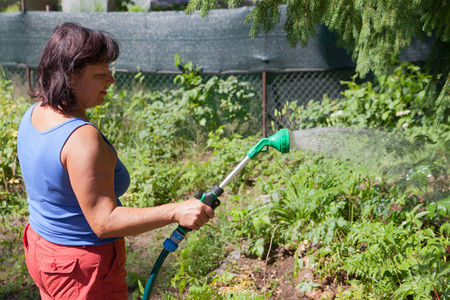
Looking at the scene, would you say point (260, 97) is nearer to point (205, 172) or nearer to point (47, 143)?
point (205, 172)

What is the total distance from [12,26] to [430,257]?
7.08 metres

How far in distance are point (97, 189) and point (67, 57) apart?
1.72 ft

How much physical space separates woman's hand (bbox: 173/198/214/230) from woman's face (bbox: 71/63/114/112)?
1.87 ft

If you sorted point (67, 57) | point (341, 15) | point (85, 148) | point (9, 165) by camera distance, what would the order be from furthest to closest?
1. point (9, 165)
2. point (341, 15)
3. point (67, 57)
4. point (85, 148)

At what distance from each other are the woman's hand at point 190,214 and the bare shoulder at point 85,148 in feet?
1.05

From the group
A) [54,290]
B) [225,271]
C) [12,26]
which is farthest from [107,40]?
[12,26]

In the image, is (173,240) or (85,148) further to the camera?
(173,240)

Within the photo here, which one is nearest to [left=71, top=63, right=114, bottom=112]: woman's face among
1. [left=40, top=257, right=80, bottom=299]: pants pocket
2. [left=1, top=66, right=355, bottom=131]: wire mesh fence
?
[left=40, top=257, right=80, bottom=299]: pants pocket

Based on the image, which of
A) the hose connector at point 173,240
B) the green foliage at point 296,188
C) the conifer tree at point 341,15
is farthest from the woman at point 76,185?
the green foliage at point 296,188

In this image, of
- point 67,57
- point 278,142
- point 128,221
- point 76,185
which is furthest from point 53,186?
point 278,142

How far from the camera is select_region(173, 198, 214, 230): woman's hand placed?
1.72 metres

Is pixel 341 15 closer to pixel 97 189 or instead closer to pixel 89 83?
pixel 89 83

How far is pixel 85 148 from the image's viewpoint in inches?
64.1

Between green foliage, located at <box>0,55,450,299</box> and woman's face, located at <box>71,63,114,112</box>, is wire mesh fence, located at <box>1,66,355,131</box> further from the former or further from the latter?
woman's face, located at <box>71,63,114,112</box>
